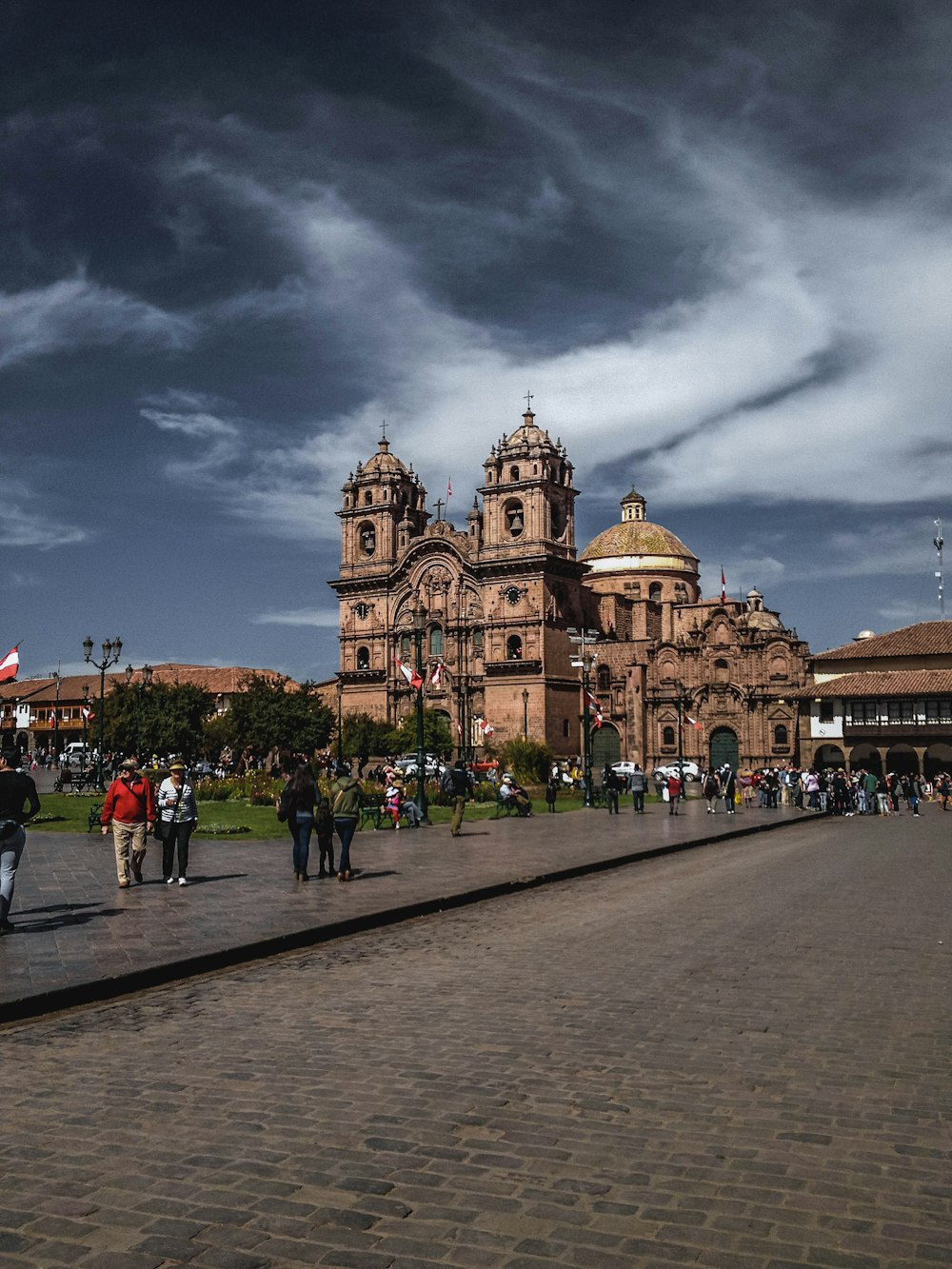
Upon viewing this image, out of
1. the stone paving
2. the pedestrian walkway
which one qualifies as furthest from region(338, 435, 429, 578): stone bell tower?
the stone paving

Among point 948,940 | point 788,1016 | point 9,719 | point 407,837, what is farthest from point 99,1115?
point 9,719

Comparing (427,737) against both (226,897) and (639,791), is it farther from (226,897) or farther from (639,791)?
(226,897)

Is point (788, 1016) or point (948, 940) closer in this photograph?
point (788, 1016)

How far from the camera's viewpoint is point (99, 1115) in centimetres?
526

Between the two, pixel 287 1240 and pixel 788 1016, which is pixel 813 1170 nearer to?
pixel 287 1240

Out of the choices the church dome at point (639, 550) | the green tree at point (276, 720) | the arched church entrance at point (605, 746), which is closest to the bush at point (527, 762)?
the green tree at point (276, 720)

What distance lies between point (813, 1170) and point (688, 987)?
3.56 m

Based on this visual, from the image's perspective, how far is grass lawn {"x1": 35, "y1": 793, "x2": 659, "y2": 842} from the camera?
24.7 m

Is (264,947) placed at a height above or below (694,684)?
below

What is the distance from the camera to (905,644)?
63031 millimetres

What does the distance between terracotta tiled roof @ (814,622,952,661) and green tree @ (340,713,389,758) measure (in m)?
27.1

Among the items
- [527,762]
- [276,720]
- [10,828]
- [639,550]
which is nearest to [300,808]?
[10,828]

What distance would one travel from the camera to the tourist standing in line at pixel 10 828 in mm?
10125

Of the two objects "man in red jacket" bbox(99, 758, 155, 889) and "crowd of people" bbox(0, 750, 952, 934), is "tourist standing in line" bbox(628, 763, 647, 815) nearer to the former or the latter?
"crowd of people" bbox(0, 750, 952, 934)
